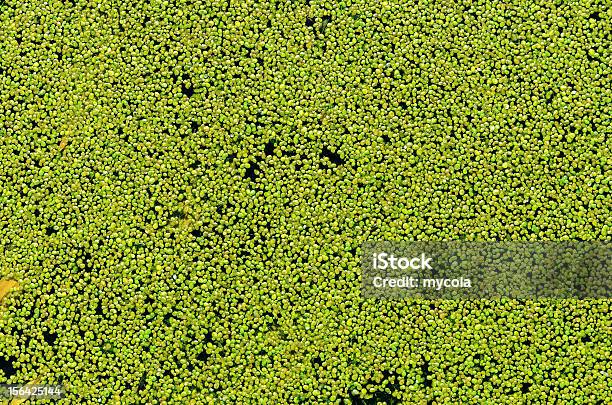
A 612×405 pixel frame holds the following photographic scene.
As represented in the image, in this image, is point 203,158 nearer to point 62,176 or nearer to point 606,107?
point 62,176

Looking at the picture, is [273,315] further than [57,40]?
No

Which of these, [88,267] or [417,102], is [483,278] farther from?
[88,267]

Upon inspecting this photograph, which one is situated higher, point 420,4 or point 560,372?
point 420,4

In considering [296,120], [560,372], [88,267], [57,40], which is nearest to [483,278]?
[560,372]

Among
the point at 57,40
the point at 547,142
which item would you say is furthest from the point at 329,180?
the point at 57,40

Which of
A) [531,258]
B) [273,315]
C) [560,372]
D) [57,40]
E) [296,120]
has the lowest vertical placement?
[560,372]

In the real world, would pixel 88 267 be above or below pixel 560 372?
above
